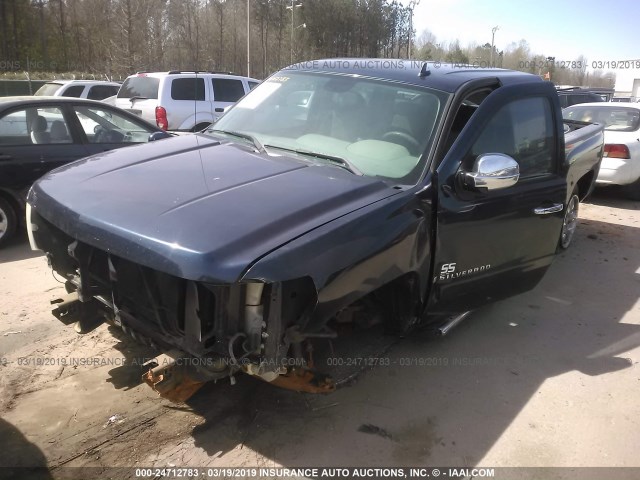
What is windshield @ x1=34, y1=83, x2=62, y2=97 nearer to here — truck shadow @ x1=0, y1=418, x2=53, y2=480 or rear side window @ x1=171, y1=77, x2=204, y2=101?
rear side window @ x1=171, y1=77, x2=204, y2=101

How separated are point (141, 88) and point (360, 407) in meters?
10.1

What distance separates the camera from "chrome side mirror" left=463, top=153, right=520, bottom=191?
10.3 feet

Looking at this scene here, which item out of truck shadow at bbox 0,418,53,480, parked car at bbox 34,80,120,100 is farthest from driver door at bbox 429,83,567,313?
parked car at bbox 34,80,120,100

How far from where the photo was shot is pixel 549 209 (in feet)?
13.1

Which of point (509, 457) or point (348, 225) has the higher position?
point (348, 225)

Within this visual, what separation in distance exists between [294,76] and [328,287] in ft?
7.50

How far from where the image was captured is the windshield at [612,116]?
9523 millimetres

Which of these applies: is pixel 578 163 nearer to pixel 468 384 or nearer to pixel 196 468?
pixel 468 384

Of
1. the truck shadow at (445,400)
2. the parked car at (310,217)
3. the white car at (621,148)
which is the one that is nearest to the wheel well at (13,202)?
the parked car at (310,217)

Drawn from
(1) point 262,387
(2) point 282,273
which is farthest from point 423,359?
(2) point 282,273

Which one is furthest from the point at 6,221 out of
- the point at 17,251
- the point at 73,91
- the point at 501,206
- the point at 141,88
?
the point at 73,91

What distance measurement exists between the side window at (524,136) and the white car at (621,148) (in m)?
5.73

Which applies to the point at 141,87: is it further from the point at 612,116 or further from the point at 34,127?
the point at 612,116

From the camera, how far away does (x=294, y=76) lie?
4.14 metres
